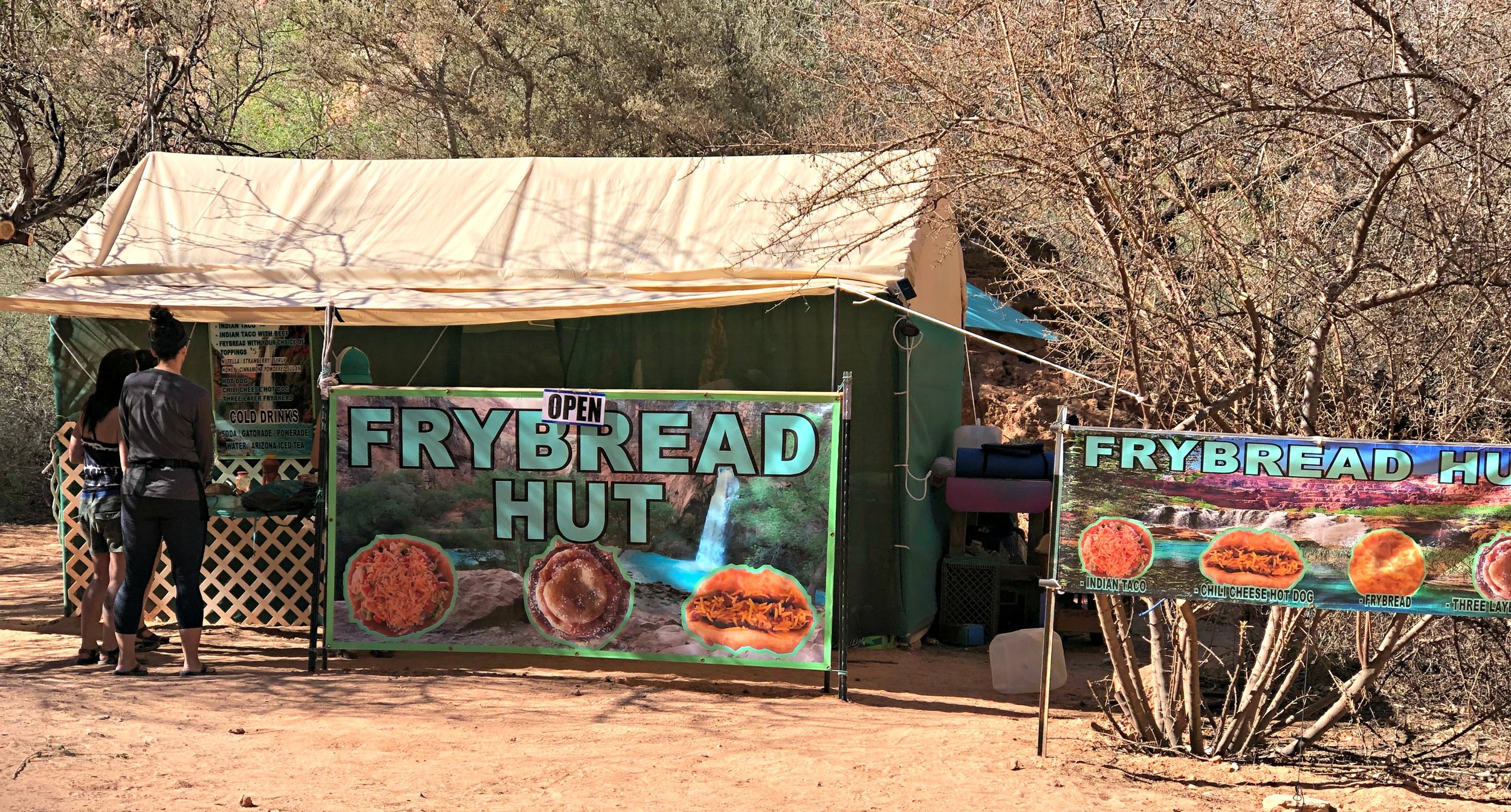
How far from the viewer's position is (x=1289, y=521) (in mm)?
4973

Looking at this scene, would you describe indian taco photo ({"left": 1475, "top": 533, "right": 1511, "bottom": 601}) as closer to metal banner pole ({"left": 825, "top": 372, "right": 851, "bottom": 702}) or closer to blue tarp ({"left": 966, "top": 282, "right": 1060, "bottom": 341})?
metal banner pole ({"left": 825, "top": 372, "right": 851, "bottom": 702})

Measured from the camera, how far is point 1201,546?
5.01 m

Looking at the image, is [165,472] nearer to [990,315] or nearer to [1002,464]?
[1002,464]

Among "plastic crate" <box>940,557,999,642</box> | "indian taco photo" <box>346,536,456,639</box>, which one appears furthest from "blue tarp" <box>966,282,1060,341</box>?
"indian taco photo" <box>346,536,456,639</box>

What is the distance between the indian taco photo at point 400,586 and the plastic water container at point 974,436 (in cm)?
353

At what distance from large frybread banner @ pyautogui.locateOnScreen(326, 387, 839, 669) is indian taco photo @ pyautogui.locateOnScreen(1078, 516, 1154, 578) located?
1543 mm

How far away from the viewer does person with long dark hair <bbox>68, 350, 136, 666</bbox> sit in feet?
21.3

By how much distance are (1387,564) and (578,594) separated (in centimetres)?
370

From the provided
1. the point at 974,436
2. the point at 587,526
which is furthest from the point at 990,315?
the point at 587,526

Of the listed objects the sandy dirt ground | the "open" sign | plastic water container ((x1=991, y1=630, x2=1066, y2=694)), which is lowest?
the sandy dirt ground

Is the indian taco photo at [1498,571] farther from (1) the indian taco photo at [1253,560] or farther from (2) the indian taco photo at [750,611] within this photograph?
(2) the indian taco photo at [750,611]

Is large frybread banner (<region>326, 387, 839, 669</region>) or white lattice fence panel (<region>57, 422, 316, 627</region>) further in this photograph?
white lattice fence panel (<region>57, 422, 316, 627</region>)

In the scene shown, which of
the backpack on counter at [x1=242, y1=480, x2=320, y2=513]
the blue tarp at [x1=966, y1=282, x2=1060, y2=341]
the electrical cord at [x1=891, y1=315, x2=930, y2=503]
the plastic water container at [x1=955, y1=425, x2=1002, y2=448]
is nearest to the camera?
the backpack on counter at [x1=242, y1=480, x2=320, y2=513]

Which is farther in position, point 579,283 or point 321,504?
point 579,283
